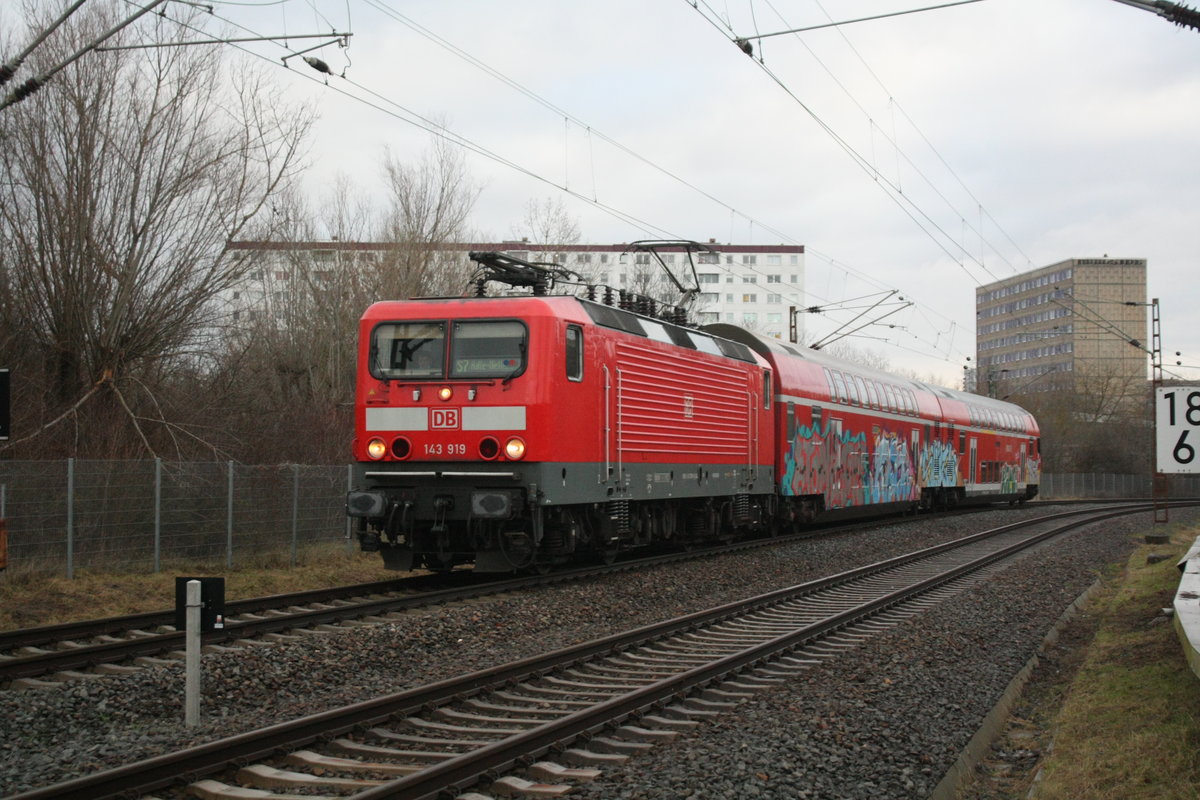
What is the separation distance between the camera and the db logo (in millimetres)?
13539

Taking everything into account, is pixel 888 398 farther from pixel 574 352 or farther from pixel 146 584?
pixel 146 584

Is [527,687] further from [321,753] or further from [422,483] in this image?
[422,483]

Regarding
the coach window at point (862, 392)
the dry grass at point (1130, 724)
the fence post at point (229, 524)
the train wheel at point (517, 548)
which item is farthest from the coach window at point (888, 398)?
the fence post at point (229, 524)

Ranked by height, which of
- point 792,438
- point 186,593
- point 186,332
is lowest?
point 186,593

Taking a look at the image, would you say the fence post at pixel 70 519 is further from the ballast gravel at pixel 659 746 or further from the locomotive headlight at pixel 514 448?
the locomotive headlight at pixel 514 448

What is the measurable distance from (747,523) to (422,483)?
29.0 feet

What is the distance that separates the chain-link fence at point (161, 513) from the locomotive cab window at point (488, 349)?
14.0 feet

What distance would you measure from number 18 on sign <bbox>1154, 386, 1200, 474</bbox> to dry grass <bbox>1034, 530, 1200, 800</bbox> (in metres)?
1.62

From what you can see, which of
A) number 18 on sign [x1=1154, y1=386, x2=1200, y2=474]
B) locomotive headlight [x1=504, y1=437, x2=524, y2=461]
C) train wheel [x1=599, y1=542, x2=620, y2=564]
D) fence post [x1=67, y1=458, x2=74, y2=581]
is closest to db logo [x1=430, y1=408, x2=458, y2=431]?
locomotive headlight [x1=504, y1=437, x2=524, y2=461]

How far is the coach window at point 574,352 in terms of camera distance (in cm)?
1377

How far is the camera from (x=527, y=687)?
333 inches

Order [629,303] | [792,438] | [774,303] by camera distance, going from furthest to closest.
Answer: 1. [774,303]
2. [792,438]
3. [629,303]

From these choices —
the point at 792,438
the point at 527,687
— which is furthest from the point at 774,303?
the point at 527,687

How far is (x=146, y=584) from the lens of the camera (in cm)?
1384
